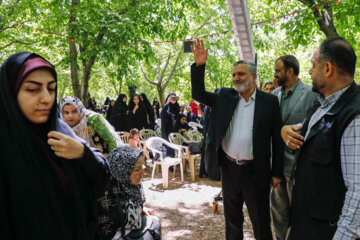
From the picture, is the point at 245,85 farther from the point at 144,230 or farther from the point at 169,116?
the point at 169,116

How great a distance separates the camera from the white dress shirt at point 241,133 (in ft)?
8.44

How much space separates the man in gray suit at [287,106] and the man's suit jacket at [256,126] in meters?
0.27

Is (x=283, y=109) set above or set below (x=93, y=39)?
below

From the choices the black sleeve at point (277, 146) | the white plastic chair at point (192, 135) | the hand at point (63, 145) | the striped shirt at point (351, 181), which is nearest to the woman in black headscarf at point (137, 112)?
the white plastic chair at point (192, 135)

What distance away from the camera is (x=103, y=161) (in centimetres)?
132

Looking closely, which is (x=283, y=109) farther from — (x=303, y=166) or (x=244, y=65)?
(x=303, y=166)

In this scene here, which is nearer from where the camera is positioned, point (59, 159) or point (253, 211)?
point (59, 159)

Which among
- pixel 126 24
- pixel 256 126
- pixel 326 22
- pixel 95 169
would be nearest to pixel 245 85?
pixel 256 126

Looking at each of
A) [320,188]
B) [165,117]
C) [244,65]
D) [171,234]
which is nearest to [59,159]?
[320,188]

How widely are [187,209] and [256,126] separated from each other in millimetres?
2749

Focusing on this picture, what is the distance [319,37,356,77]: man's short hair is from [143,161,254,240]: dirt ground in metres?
2.84

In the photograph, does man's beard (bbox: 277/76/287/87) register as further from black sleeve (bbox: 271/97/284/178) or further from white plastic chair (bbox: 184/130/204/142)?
white plastic chair (bbox: 184/130/204/142)

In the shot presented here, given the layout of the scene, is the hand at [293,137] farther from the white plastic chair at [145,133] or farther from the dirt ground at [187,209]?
the white plastic chair at [145,133]

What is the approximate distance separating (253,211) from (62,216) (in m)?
2.01
